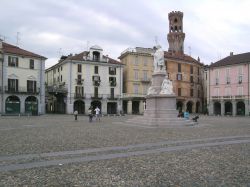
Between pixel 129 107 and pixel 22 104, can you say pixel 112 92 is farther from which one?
pixel 22 104

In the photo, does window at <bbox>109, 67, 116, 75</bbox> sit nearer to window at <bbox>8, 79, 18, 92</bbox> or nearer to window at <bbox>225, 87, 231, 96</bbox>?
window at <bbox>8, 79, 18, 92</bbox>

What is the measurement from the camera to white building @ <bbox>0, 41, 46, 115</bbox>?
45281 mm

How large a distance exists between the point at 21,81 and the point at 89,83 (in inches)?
523

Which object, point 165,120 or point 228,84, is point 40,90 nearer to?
point 165,120

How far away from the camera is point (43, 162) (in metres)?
8.17

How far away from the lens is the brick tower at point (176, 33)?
253 ft

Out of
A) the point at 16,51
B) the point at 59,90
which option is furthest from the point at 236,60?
the point at 16,51

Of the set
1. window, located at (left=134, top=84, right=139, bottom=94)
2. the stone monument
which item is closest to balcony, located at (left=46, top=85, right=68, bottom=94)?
window, located at (left=134, top=84, right=139, bottom=94)

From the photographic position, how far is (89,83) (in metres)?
55.5

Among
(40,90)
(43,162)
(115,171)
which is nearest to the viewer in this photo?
(115,171)

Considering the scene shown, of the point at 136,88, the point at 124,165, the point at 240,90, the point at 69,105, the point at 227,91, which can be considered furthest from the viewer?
the point at 136,88

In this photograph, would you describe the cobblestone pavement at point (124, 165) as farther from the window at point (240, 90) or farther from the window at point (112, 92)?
the window at point (240, 90)

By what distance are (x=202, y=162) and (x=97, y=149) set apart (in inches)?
157

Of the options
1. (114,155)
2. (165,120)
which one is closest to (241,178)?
(114,155)
